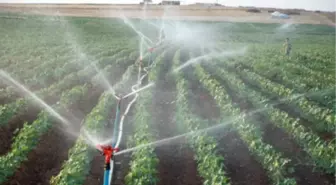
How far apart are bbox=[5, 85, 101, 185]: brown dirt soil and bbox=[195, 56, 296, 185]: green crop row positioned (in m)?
4.62

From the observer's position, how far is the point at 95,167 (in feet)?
25.2

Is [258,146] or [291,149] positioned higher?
[258,146]

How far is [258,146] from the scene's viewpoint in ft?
26.2

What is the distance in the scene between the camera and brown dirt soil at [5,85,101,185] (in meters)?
7.05

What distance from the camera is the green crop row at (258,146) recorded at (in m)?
6.99

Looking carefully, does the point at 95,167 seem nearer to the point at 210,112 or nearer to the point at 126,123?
the point at 126,123

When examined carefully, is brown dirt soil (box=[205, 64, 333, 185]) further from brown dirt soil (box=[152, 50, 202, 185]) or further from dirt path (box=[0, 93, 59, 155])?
dirt path (box=[0, 93, 59, 155])

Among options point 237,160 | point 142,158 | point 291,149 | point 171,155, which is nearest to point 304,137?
point 291,149

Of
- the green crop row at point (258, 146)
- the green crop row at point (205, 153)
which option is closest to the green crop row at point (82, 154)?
the green crop row at point (205, 153)

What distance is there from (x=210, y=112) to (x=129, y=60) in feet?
35.6

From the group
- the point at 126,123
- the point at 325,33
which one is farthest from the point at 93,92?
the point at 325,33

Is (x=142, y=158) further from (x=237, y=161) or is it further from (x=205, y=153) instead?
(x=237, y=161)

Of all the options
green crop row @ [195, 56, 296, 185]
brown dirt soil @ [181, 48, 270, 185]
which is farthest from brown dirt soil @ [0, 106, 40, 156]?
green crop row @ [195, 56, 296, 185]

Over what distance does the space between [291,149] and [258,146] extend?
4.38 feet
